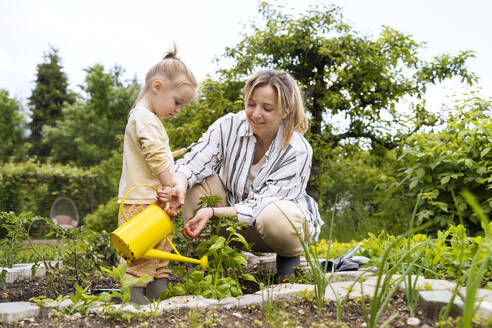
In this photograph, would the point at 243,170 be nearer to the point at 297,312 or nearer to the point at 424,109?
the point at 297,312

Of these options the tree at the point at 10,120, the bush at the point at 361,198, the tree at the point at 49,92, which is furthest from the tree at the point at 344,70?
the tree at the point at 49,92

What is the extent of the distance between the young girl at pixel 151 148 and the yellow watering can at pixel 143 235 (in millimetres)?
129

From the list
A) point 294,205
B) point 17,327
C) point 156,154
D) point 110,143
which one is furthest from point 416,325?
point 110,143

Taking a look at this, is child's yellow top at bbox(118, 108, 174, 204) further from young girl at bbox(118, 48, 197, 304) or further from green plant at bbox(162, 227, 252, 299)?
green plant at bbox(162, 227, 252, 299)

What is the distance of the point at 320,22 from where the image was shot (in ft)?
17.9

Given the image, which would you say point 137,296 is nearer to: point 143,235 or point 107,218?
point 143,235

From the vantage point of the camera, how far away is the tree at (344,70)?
5285 mm

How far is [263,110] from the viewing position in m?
2.14

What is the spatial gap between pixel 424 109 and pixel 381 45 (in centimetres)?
99

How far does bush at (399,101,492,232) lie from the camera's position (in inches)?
118

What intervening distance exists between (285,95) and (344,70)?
11.3 feet

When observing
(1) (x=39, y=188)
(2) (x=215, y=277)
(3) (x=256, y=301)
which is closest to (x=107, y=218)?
(1) (x=39, y=188)

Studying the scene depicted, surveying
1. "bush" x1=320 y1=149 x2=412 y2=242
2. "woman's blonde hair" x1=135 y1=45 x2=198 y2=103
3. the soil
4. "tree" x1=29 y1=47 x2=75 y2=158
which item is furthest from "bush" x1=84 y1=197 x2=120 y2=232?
"tree" x1=29 y1=47 x2=75 y2=158

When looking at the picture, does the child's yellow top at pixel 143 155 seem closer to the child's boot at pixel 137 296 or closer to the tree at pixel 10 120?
the child's boot at pixel 137 296
